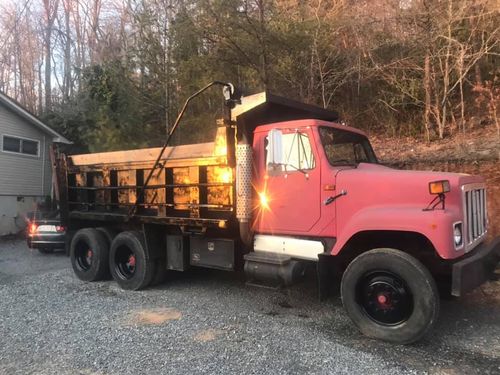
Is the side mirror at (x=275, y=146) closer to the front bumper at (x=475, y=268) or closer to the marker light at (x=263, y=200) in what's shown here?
the marker light at (x=263, y=200)

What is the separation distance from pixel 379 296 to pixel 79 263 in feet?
19.5

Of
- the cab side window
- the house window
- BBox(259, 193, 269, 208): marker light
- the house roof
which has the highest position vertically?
the house roof

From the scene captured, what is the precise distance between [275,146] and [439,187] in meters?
1.94

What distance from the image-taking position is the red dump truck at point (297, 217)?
5016 mm

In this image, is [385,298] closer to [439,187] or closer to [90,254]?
[439,187]

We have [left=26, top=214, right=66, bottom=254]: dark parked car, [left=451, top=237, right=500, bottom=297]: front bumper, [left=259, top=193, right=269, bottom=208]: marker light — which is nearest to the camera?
[left=451, top=237, right=500, bottom=297]: front bumper

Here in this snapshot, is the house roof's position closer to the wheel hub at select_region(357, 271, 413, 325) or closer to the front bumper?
the wheel hub at select_region(357, 271, 413, 325)

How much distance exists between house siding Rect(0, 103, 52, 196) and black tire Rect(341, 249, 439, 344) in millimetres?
16296

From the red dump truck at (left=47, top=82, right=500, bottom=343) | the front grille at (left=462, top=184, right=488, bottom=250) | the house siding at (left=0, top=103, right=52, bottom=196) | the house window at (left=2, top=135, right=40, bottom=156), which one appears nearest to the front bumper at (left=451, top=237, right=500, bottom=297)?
the red dump truck at (left=47, top=82, right=500, bottom=343)

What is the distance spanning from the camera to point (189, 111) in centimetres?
1470

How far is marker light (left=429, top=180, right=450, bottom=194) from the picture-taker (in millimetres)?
4848

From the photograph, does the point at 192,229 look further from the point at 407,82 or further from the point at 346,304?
the point at 407,82

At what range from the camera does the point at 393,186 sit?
5316 mm

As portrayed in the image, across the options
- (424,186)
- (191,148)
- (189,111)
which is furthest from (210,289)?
(189,111)
